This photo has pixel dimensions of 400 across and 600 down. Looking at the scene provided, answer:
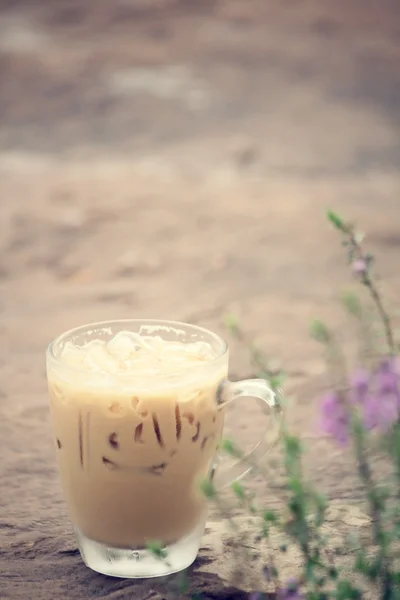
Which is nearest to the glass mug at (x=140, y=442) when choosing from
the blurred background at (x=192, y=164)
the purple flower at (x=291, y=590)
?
the purple flower at (x=291, y=590)

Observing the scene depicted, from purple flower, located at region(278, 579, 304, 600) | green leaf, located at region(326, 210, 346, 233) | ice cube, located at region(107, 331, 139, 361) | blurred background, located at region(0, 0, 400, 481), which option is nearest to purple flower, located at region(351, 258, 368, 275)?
green leaf, located at region(326, 210, 346, 233)

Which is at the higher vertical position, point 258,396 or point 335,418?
point 335,418

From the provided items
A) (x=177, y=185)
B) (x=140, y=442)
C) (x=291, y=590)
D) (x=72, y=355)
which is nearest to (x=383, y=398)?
(x=291, y=590)

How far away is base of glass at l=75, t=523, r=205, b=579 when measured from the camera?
3.24 feet

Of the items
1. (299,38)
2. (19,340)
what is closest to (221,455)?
(19,340)

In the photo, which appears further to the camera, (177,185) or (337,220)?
(177,185)

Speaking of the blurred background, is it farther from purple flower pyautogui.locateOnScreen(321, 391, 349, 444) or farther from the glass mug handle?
purple flower pyautogui.locateOnScreen(321, 391, 349, 444)

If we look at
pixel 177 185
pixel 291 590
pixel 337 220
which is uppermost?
pixel 337 220

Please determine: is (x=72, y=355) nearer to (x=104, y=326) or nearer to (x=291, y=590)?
(x=104, y=326)

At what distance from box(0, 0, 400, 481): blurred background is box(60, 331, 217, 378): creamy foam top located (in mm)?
478

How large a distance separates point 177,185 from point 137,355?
186cm

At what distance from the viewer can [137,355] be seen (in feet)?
3.28

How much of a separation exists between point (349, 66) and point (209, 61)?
0.55 meters

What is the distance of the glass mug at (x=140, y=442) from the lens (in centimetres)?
93
